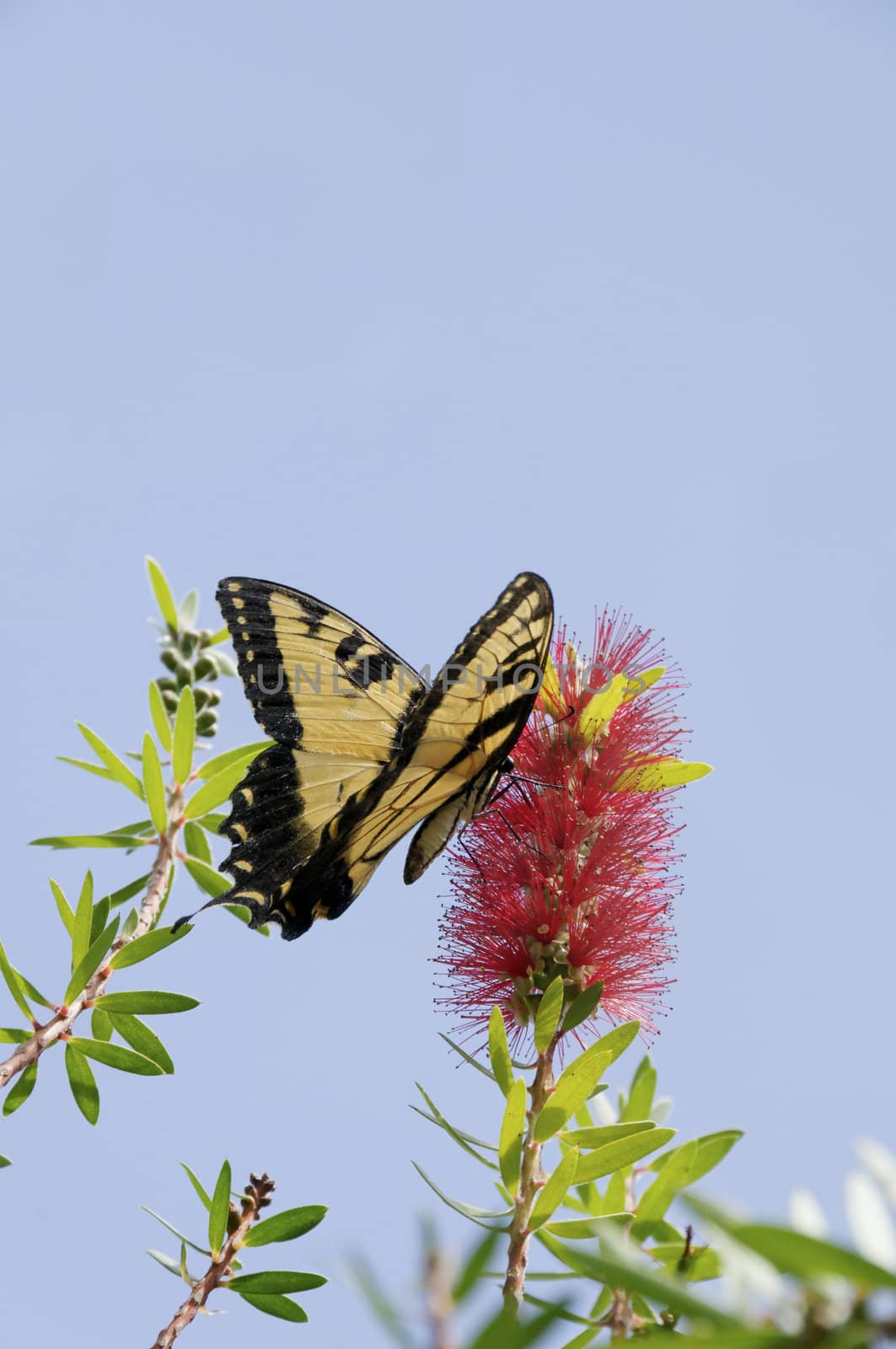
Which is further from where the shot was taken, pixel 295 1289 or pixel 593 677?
pixel 593 677

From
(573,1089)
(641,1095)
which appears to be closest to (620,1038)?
(573,1089)

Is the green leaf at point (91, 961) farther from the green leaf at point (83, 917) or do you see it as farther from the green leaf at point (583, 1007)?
the green leaf at point (583, 1007)

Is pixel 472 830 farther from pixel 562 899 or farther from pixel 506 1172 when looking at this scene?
pixel 506 1172

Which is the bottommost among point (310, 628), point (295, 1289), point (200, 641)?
point (295, 1289)

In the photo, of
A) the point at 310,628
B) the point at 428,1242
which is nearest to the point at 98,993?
the point at 310,628

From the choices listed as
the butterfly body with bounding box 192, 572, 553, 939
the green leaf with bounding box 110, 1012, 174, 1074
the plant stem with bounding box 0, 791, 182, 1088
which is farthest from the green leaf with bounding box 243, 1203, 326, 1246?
the butterfly body with bounding box 192, 572, 553, 939

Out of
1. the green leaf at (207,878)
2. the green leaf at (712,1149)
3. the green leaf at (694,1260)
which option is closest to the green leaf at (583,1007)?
the green leaf at (712,1149)

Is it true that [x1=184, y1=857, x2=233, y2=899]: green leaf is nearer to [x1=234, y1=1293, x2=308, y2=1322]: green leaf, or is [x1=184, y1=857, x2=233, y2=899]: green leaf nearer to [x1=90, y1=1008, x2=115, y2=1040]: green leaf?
[x1=90, y1=1008, x2=115, y2=1040]: green leaf
